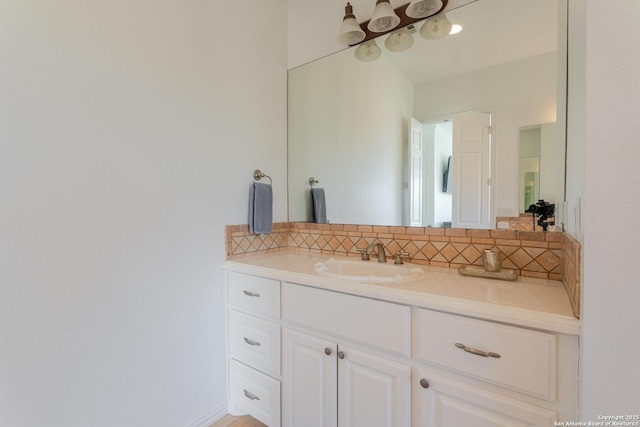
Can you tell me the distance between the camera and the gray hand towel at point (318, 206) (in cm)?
198

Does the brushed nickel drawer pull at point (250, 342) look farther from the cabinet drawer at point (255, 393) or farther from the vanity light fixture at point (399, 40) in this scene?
the vanity light fixture at point (399, 40)

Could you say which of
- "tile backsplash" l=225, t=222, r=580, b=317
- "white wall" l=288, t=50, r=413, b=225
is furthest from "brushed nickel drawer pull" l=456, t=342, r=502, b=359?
"white wall" l=288, t=50, r=413, b=225

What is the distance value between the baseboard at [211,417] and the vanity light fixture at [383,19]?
226cm

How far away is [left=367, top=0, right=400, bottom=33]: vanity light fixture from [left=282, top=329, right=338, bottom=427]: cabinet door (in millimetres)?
1645

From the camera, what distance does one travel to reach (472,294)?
0.97 meters

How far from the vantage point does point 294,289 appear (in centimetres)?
130

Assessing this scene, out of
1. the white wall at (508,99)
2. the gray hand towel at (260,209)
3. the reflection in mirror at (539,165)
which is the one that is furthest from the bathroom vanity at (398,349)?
the white wall at (508,99)

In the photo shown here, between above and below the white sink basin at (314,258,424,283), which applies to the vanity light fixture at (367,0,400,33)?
above

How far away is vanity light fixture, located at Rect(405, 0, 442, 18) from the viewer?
1.42 metres

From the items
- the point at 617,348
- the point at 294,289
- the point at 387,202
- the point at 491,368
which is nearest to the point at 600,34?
the point at 617,348

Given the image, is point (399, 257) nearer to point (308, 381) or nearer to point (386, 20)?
point (308, 381)

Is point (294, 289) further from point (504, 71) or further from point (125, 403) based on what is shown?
point (504, 71)

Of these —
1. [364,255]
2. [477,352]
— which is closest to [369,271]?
[364,255]

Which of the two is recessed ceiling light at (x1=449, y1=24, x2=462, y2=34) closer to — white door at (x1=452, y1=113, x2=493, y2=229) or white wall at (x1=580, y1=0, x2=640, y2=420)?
white door at (x1=452, y1=113, x2=493, y2=229)
